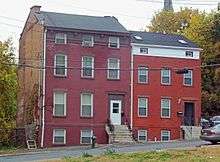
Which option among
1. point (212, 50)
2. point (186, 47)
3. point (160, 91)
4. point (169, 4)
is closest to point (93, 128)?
point (160, 91)

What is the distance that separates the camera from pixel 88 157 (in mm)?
30578

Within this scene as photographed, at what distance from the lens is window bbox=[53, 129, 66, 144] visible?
5591 cm

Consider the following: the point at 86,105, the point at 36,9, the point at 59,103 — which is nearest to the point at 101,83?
the point at 86,105

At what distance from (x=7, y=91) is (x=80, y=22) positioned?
29.9ft

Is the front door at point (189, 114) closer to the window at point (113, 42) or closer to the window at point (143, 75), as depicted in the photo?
the window at point (143, 75)

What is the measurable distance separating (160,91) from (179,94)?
6.50 feet

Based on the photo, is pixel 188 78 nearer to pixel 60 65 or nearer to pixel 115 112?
pixel 115 112

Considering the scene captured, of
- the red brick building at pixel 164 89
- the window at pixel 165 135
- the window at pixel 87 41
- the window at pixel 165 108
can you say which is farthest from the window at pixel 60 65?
the window at pixel 165 135

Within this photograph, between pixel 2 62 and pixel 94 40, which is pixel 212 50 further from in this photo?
pixel 2 62

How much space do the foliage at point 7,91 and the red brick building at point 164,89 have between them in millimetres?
10942

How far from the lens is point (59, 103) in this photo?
56781mm

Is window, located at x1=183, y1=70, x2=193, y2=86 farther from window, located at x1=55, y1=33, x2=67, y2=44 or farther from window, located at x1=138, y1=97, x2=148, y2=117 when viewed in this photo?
window, located at x1=55, y1=33, x2=67, y2=44

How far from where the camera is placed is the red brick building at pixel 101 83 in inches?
2228

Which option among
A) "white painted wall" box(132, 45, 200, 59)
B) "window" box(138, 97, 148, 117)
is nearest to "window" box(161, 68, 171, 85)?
"white painted wall" box(132, 45, 200, 59)
